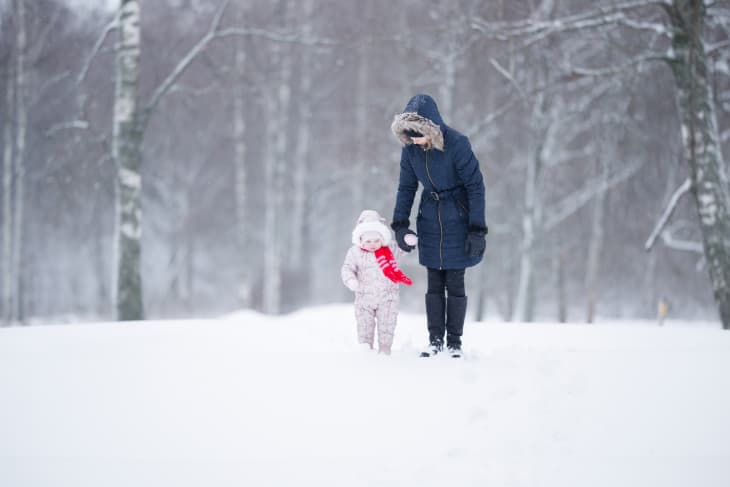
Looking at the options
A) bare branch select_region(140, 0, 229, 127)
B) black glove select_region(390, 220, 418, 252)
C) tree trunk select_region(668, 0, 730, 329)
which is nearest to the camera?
black glove select_region(390, 220, 418, 252)

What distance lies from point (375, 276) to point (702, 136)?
4378 millimetres

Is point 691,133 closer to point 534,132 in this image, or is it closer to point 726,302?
point 726,302

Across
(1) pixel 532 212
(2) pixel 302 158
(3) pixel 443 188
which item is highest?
(2) pixel 302 158

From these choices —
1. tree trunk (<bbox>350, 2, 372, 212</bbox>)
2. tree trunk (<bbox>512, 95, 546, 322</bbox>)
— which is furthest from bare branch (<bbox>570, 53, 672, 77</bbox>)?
tree trunk (<bbox>350, 2, 372, 212</bbox>)

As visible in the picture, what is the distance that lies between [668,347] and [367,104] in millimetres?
11362

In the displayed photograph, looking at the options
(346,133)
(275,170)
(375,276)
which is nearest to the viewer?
(375,276)

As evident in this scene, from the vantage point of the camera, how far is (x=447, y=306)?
158 inches

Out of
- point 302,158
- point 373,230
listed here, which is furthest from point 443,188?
point 302,158

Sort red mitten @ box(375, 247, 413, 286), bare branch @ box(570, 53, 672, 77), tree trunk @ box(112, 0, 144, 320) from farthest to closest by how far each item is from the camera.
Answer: tree trunk @ box(112, 0, 144, 320)
bare branch @ box(570, 53, 672, 77)
red mitten @ box(375, 247, 413, 286)

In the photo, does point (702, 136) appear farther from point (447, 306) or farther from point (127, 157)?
point (127, 157)

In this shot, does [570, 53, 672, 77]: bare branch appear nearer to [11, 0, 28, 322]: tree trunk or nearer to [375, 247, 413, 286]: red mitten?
[375, 247, 413, 286]: red mitten

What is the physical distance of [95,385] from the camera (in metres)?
3.32

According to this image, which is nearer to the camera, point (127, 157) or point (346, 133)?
point (127, 157)

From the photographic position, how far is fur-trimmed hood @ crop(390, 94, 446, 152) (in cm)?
367
